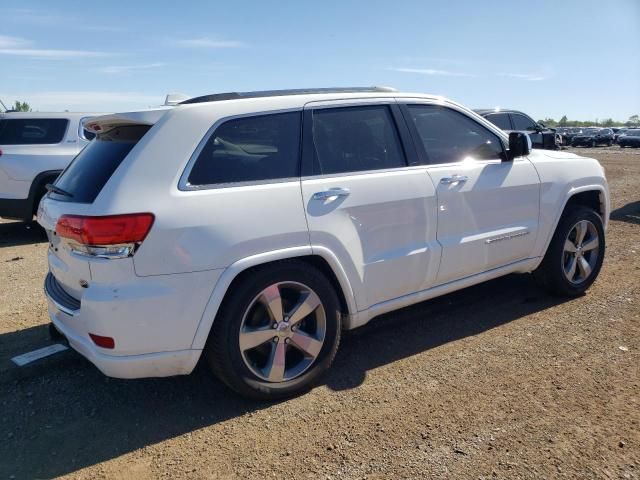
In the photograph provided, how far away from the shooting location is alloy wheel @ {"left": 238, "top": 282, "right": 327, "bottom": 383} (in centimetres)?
326

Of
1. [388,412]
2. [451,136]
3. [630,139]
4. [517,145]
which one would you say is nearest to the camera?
[388,412]

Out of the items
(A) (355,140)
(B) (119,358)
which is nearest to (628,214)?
(A) (355,140)

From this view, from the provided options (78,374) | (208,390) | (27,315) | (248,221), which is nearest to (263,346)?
(208,390)

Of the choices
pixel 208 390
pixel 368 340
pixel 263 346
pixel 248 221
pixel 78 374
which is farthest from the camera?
pixel 368 340

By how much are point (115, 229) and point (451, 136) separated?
262cm

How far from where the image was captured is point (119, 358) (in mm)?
2959

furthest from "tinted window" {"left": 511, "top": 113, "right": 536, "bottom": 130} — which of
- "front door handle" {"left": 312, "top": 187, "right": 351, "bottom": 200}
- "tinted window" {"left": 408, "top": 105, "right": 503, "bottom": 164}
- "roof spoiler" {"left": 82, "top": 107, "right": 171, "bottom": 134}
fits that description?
"roof spoiler" {"left": 82, "top": 107, "right": 171, "bottom": 134}

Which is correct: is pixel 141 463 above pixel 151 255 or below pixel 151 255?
below

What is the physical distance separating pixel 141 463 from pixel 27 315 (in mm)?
2738

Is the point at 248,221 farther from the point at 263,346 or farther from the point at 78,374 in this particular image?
the point at 78,374

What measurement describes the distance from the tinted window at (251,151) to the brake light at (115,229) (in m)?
0.37

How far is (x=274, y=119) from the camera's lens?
343cm

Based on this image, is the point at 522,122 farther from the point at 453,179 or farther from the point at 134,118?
the point at 134,118

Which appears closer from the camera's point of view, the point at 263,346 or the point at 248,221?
the point at 248,221
